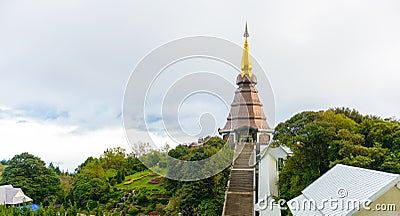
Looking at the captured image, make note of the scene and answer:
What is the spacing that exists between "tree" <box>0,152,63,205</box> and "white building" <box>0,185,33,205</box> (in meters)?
0.94

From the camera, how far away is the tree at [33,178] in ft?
56.6

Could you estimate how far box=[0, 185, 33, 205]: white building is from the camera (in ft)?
49.9

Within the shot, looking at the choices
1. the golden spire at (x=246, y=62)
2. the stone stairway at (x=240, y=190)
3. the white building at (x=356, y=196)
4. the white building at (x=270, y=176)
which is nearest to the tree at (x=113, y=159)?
the stone stairway at (x=240, y=190)

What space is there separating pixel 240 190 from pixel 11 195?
1116cm

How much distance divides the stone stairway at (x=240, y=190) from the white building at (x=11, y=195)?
31.8ft

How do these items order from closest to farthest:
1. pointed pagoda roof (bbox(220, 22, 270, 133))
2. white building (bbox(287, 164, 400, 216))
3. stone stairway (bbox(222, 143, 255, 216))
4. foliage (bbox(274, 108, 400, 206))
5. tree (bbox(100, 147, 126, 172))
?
white building (bbox(287, 164, 400, 216))
foliage (bbox(274, 108, 400, 206))
stone stairway (bbox(222, 143, 255, 216))
tree (bbox(100, 147, 126, 172))
pointed pagoda roof (bbox(220, 22, 270, 133))

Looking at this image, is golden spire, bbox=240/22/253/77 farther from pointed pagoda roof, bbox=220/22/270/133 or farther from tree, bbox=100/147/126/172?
tree, bbox=100/147/126/172

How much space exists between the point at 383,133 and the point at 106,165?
1685 cm

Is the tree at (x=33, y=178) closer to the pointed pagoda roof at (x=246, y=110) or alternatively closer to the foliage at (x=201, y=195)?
the foliage at (x=201, y=195)

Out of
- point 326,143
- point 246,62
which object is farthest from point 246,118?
point 326,143

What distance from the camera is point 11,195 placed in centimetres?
1568

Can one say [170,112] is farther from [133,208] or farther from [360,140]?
[133,208]

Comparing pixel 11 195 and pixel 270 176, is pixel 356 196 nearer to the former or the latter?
pixel 270 176

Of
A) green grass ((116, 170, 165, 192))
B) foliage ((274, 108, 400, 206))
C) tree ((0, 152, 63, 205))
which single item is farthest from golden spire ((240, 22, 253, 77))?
tree ((0, 152, 63, 205))
